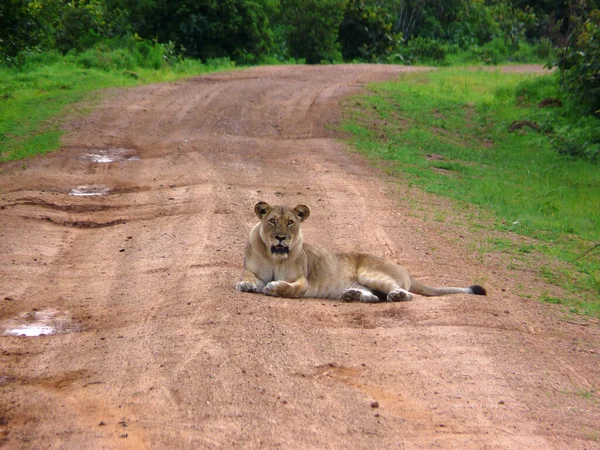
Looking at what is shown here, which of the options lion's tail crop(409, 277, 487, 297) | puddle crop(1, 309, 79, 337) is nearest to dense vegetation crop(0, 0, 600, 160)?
lion's tail crop(409, 277, 487, 297)

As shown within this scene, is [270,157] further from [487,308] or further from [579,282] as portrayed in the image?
[487,308]

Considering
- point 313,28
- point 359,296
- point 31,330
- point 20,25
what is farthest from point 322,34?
point 31,330

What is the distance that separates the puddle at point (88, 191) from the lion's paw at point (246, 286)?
5.44 meters

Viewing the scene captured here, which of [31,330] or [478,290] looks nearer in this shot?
[31,330]

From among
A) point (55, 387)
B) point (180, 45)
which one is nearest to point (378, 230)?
point (55, 387)

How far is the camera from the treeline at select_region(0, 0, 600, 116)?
1075 inches

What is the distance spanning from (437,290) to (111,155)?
841 cm

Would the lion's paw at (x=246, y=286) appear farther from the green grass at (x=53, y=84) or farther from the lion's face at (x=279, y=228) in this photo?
the green grass at (x=53, y=84)

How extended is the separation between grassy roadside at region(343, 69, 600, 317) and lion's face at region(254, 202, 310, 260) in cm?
243

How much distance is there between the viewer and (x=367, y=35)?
3359cm

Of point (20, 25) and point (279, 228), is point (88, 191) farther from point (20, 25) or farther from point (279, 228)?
point (20, 25)

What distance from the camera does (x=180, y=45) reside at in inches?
1119

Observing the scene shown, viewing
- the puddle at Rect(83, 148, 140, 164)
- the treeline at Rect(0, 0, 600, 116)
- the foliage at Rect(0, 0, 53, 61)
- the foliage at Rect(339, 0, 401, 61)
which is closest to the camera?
the puddle at Rect(83, 148, 140, 164)

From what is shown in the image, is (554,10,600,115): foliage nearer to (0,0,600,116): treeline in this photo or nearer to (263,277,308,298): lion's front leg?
(0,0,600,116): treeline
